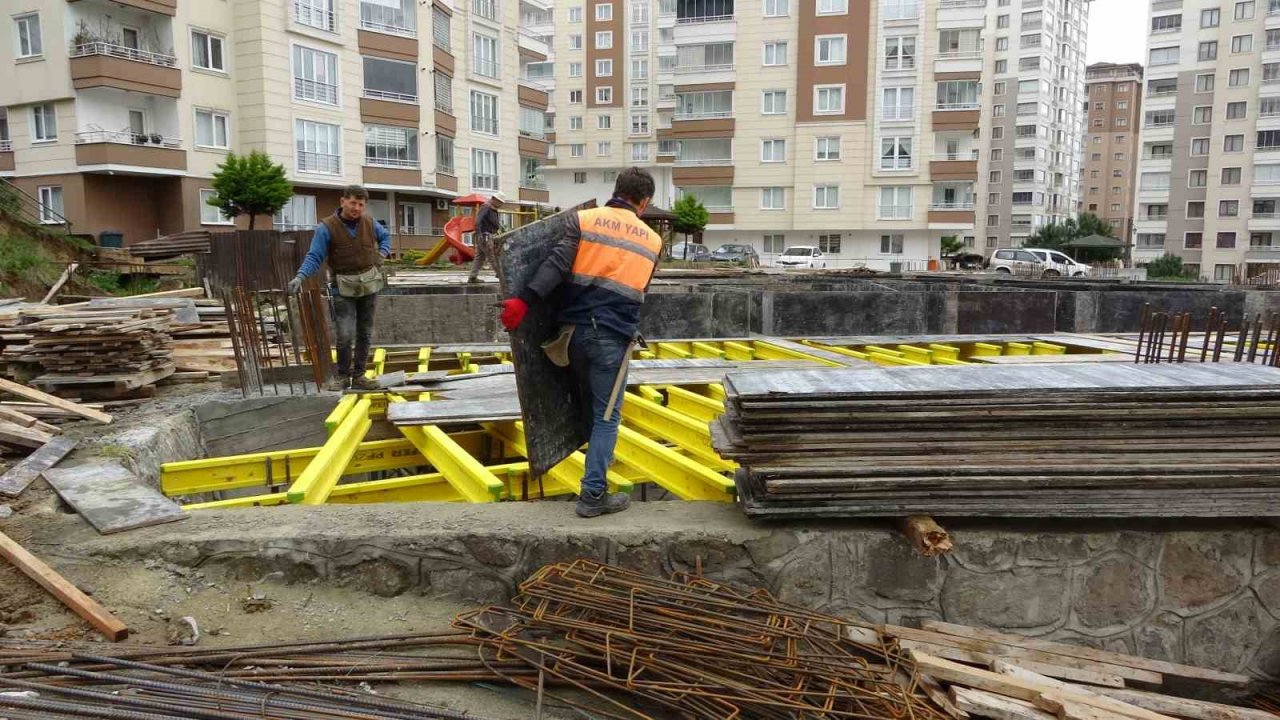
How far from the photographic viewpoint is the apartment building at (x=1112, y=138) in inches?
4286

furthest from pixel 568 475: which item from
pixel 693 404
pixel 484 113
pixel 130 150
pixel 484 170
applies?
pixel 484 113

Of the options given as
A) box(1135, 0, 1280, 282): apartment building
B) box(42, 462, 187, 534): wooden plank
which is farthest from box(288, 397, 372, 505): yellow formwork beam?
box(1135, 0, 1280, 282): apartment building

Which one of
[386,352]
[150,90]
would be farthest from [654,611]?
[150,90]

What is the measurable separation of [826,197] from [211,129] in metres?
34.4

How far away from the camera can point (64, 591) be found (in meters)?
3.63

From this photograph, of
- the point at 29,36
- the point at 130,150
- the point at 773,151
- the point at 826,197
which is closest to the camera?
the point at 130,150

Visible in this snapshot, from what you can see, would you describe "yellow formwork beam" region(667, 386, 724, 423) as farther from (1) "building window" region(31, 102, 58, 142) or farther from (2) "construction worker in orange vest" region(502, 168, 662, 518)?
(1) "building window" region(31, 102, 58, 142)

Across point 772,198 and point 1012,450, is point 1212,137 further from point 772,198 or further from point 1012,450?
point 1012,450

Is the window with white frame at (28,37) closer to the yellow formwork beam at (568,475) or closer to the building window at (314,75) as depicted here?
the building window at (314,75)

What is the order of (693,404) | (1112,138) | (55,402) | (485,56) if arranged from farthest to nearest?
(1112,138)
(485,56)
(693,404)
(55,402)

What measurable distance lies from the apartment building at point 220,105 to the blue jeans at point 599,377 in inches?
1182

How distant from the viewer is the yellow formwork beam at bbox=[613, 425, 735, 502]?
16.6 feet

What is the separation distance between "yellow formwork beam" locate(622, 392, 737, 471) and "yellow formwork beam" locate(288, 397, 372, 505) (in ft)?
6.79

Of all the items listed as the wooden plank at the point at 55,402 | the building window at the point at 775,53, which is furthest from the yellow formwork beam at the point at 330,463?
the building window at the point at 775,53
